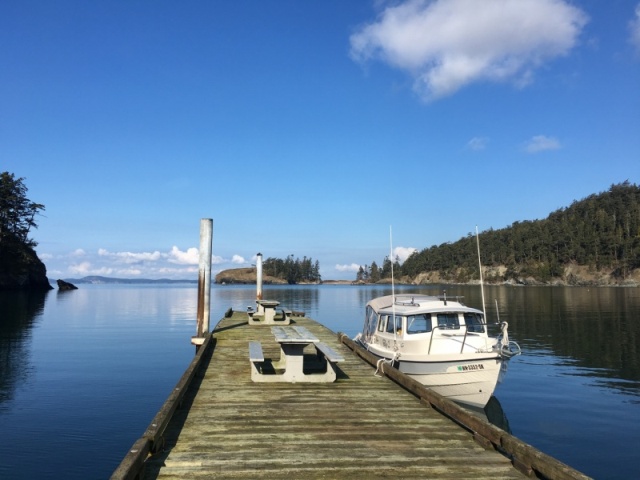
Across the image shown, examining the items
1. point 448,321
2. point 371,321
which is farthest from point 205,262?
point 448,321

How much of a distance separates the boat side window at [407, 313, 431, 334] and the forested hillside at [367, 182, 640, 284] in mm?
146430

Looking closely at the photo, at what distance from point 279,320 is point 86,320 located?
90.5 feet

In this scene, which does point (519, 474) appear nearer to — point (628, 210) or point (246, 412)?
point (246, 412)

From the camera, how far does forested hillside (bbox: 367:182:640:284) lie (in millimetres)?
140625

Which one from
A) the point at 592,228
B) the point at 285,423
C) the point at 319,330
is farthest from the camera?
the point at 592,228

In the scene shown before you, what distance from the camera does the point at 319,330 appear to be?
2136 cm

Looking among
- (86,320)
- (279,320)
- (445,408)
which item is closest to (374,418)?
(445,408)

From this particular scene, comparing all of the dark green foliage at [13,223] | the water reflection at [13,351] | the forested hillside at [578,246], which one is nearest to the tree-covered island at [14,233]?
the dark green foliage at [13,223]

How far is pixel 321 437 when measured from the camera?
6.99 metres

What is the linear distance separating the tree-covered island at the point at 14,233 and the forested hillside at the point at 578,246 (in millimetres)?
145224

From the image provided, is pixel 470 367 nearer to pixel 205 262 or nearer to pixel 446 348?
pixel 446 348

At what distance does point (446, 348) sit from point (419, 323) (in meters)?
1.20

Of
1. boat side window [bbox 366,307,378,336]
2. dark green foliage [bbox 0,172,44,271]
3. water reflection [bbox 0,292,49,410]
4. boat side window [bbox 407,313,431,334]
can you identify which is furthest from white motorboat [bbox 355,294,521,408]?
dark green foliage [bbox 0,172,44,271]

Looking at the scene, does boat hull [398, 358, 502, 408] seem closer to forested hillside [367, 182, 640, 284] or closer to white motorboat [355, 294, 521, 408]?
white motorboat [355, 294, 521, 408]
